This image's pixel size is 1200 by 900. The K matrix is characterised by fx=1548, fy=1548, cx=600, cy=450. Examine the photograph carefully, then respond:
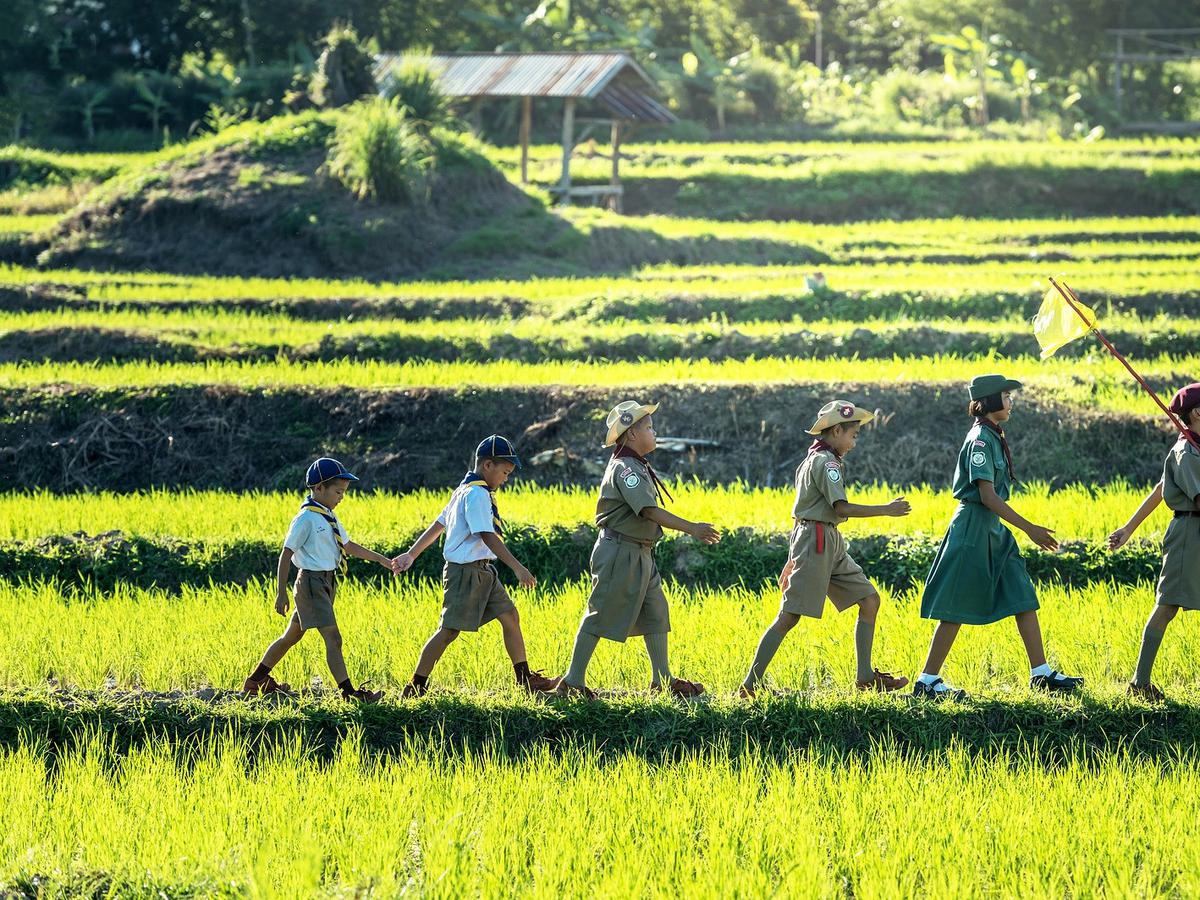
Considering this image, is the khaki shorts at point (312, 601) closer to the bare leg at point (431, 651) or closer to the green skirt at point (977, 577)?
the bare leg at point (431, 651)

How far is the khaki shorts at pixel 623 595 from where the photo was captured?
243 inches

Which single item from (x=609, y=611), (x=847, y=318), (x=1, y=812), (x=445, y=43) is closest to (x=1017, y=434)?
(x=847, y=318)

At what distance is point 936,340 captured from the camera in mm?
13258

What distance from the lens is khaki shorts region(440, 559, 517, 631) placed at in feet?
20.6

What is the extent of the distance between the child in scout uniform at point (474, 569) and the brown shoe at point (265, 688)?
0.54 m

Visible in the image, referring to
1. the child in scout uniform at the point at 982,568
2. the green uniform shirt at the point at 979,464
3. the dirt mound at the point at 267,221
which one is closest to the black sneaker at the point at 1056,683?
the child in scout uniform at the point at 982,568

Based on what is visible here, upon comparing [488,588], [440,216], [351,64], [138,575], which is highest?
[351,64]

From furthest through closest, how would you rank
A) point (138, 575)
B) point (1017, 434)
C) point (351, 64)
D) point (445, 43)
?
point (445, 43) → point (351, 64) → point (1017, 434) → point (138, 575)

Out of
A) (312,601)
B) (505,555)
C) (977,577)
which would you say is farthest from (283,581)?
(977,577)

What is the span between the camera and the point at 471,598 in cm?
628

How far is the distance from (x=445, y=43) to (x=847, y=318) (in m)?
24.9

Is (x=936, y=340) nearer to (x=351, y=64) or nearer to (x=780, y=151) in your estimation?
(x=351, y=64)

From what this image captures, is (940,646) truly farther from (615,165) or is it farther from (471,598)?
(615,165)

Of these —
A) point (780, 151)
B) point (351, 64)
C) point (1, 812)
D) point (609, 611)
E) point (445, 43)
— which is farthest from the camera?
point (445, 43)
